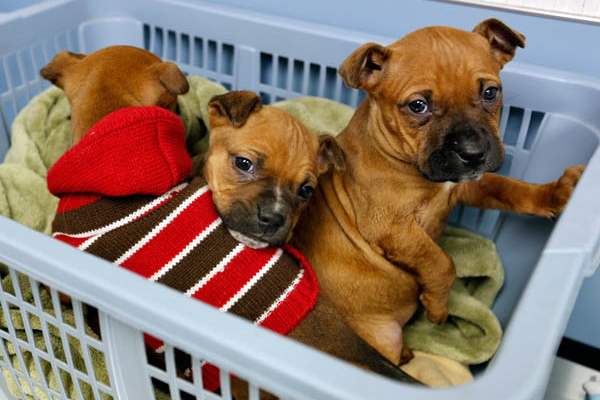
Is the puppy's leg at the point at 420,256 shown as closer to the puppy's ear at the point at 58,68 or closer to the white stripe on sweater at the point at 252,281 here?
the white stripe on sweater at the point at 252,281

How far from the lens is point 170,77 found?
1629 millimetres

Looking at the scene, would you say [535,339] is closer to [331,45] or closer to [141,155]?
[141,155]

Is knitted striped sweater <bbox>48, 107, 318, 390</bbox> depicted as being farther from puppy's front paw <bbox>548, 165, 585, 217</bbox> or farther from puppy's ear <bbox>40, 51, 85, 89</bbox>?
puppy's front paw <bbox>548, 165, 585, 217</bbox>

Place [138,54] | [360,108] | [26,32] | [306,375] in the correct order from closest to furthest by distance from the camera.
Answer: [306,375] → [360,108] → [138,54] → [26,32]

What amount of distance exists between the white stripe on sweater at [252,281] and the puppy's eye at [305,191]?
14cm

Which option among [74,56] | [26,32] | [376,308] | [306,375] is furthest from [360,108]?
[26,32]

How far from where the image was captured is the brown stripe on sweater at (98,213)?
1271 mm

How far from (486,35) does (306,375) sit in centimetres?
96

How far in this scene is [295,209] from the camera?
1.38 metres

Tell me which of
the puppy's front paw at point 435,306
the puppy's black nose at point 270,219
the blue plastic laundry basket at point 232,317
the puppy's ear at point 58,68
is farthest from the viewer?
the puppy's ear at point 58,68

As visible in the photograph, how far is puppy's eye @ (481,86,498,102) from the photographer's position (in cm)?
127

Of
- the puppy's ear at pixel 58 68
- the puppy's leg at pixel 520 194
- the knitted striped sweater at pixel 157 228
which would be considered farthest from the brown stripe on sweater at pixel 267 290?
the puppy's ear at pixel 58 68

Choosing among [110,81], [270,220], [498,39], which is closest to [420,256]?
[270,220]

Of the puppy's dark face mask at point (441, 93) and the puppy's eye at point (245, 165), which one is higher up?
the puppy's dark face mask at point (441, 93)
